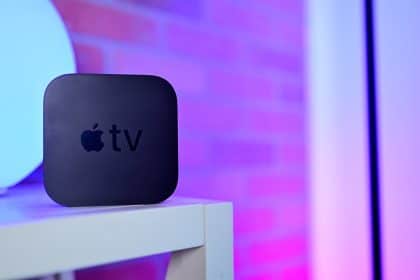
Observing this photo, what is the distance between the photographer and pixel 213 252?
54cm

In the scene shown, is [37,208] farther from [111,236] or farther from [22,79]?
[22,79]

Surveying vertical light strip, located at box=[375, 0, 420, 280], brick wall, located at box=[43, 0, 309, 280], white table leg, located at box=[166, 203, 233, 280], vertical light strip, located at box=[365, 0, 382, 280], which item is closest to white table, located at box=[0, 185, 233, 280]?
white table leg, located at box=[166, 203, 233, 280]

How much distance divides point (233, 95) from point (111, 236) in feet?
2.36

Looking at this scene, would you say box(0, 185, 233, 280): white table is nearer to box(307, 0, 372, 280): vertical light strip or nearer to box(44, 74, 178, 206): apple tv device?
box(44, 74, 178, 206): apple tv device

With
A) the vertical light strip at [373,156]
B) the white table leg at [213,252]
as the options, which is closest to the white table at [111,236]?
the white table leg at [213,252]

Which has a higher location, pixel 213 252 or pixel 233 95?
pixel 233 95

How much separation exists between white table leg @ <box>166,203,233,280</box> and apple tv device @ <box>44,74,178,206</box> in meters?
0.07

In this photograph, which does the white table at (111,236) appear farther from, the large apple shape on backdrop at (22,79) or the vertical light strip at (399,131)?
the vertical light strip at (399,131)

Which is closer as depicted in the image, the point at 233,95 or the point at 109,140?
the point at 109,140

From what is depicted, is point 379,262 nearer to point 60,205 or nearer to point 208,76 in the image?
point 208,76

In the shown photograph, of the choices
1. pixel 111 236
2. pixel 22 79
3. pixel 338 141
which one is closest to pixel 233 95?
pixel 338 141

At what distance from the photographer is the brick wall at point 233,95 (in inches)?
36.3

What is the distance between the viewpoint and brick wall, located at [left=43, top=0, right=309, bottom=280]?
36.3 inches

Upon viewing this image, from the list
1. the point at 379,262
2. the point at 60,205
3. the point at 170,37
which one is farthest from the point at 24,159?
the point at 379,262
